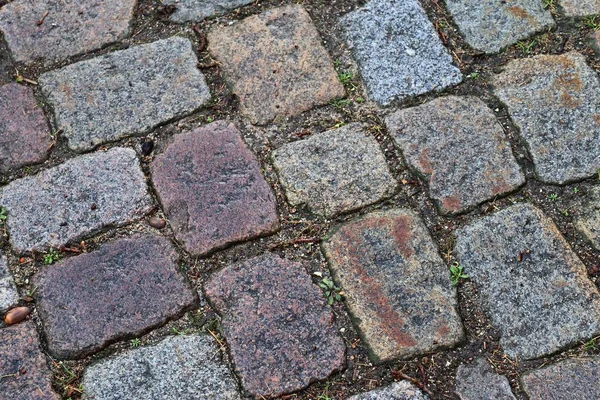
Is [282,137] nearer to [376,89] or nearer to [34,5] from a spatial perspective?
[376,89]

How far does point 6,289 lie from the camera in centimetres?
210

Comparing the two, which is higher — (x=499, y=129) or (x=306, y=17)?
(x=306, y=17)

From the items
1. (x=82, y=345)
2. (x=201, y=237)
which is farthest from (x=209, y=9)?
(x=82, y=345)

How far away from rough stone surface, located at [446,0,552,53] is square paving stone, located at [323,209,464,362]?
2.36 ft

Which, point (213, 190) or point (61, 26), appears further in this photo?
point (61, 26)

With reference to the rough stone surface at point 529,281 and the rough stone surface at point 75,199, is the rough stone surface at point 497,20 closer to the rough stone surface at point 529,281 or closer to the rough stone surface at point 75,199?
the rough stone surface at point 529,281

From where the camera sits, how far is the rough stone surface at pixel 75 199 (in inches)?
85.8

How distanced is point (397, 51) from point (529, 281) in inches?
34.4

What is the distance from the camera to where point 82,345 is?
200 centimetres

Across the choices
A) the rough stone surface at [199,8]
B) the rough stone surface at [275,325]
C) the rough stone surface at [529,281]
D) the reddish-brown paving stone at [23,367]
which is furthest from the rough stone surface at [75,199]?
the rough stone surface at [529,281]

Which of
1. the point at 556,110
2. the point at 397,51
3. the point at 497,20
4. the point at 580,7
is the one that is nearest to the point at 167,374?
the point at 397,51

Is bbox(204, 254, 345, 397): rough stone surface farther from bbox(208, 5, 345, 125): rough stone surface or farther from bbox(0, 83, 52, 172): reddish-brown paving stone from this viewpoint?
bbox(0, 83, 52, 172): reddish-brown paving stone

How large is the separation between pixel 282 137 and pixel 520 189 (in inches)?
28.5

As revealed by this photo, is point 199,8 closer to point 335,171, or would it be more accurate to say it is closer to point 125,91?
point 125,91
